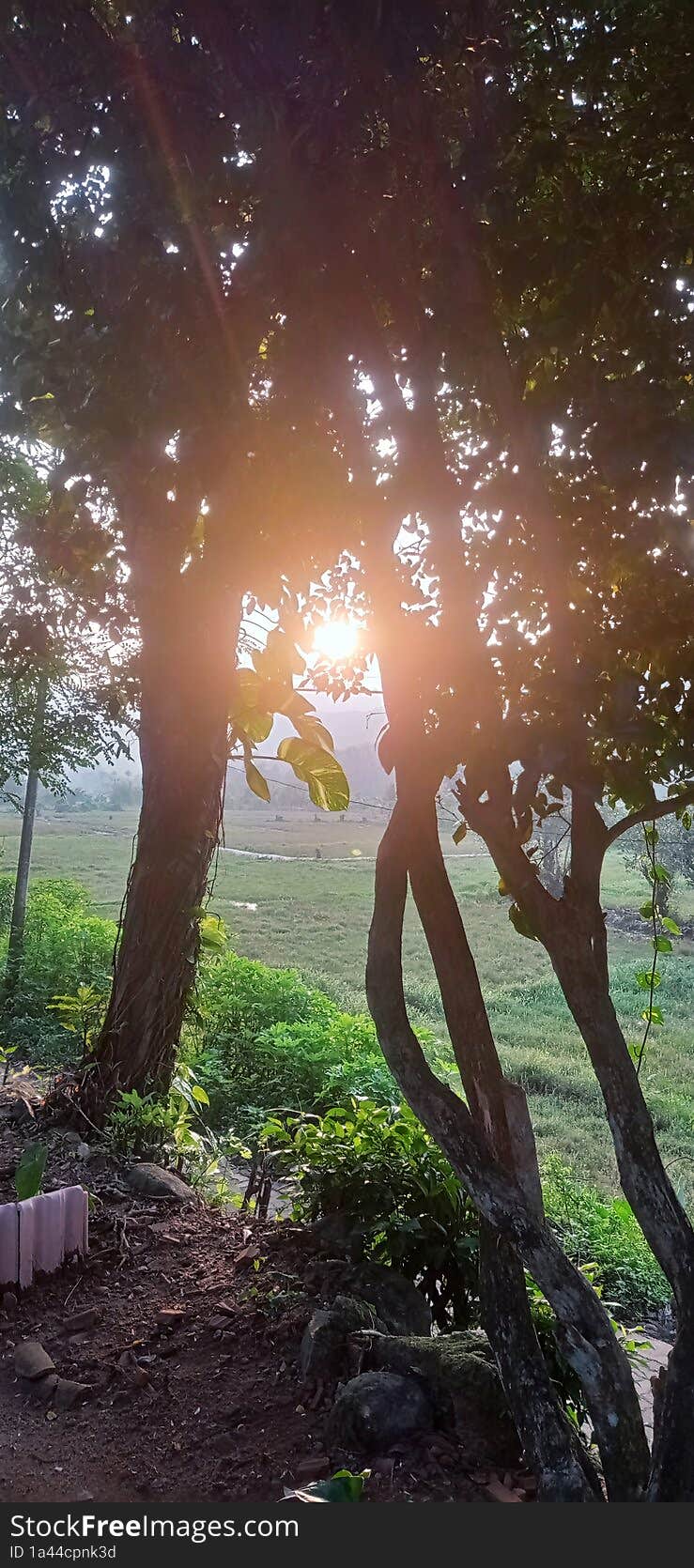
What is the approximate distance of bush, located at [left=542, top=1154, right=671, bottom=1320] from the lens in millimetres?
4633

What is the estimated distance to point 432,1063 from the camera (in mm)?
6457

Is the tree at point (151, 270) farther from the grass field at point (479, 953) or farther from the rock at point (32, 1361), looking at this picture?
the rock at point (32, 1361)

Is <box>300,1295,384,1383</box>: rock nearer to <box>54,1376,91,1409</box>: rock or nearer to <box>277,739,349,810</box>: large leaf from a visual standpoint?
<box>54,1376,91,1409</box>: rock

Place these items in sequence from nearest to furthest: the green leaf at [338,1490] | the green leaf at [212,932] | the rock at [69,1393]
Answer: the green leaf at [338,1490]
the rock at [69,1393]
the green leaf at [212,932]

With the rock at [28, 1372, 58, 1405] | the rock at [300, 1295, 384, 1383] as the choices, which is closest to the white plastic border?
the rock at [28, 1372, 58, 1405]

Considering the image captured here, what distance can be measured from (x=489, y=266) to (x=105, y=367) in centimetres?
94

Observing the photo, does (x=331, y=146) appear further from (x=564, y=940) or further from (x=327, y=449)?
(x=564, y=940)

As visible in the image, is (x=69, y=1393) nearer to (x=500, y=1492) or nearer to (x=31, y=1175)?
(x=31, y=1175)

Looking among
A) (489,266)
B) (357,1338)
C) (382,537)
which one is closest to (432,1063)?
(357,1338)

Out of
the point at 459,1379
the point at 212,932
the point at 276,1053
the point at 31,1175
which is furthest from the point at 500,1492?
the point at 276,1053

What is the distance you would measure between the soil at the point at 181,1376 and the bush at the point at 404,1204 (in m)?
0.19

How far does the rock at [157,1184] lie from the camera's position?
358 cm

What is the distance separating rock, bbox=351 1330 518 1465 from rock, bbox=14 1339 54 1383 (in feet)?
2.86

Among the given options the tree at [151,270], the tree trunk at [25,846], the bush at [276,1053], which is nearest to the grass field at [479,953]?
the tree trunk at [25,846]
